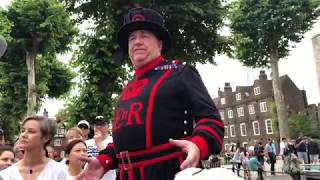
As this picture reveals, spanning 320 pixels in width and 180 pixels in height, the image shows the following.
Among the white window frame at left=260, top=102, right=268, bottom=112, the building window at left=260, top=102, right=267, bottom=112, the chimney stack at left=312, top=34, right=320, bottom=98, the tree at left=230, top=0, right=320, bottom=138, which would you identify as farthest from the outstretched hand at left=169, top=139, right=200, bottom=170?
the building window at left=260, top=102, right=267, bottom=112

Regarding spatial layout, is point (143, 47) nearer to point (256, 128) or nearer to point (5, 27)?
point (5, 27)

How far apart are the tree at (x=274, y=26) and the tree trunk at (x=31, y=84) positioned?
12.7 metres

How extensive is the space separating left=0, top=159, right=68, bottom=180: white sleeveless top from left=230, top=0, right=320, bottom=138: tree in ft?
79.7

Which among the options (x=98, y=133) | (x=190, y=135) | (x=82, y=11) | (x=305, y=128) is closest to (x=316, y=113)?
(x=305, y=128)

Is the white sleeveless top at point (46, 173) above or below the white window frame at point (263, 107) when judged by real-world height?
below

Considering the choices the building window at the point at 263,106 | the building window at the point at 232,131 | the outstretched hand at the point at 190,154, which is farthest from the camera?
the building window at the point at 232,131

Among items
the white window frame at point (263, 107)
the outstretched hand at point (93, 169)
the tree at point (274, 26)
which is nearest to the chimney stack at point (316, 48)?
the tree at point (274, 26)

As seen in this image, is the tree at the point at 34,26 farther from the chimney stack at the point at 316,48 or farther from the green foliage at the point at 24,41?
the chimney stack at the point at 316,48

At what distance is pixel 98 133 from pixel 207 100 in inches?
210

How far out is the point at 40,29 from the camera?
77.0 ft

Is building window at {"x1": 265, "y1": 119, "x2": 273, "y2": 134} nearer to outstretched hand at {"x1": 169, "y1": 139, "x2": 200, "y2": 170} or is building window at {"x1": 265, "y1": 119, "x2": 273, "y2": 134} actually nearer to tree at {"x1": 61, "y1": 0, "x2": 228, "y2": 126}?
tree at {"x1": 61, "y1": 0, "x2": 228, "y2": 126}

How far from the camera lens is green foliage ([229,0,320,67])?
28.4m

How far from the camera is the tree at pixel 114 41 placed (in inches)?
495

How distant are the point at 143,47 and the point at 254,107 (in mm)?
59318
